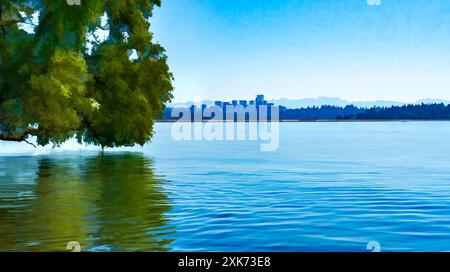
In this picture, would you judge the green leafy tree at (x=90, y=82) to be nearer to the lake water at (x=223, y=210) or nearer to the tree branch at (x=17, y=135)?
the tree branch at (x=17, y=135)

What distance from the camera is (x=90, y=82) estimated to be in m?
43.6

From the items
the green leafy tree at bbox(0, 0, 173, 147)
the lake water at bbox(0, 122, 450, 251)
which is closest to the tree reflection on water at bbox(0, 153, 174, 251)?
the lake water at bbox(0, 122, 450, 251)

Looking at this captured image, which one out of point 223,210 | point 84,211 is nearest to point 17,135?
point 84,211

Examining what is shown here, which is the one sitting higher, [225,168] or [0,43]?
[0,43]

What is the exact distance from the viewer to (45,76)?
113ft

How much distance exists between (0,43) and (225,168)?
13460mm

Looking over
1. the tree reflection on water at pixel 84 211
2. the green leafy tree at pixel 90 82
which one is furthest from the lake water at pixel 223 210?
the green leafy tree at pixel 90 82

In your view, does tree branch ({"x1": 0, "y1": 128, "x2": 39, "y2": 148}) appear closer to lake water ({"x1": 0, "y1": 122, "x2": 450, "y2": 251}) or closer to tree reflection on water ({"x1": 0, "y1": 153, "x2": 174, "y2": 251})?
lake water ({"x1": 0, "y1": 122, "x2": 450, "y2": 251})

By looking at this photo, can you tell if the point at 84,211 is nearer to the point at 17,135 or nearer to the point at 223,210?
the point at 223,210

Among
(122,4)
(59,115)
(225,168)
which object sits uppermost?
(122,4)

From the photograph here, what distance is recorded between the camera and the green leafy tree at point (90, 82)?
34594 millimetres
